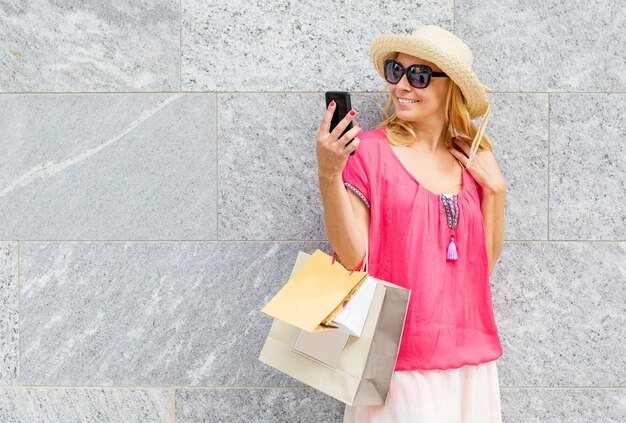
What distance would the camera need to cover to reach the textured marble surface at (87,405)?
12.3ft

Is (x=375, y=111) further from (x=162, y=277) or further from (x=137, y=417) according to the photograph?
(x=137, y=417)

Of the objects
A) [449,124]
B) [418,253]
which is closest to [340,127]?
[418,253]

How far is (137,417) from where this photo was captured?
3760 millimetres

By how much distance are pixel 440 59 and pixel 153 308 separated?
184 centimetres

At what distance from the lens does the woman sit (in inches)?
115

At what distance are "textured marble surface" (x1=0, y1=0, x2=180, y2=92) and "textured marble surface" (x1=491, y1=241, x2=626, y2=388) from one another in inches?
76.1

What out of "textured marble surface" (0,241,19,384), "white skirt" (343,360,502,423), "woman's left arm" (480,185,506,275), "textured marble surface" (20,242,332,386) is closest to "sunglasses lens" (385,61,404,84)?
"woman's left arm" (480,185,506,275)

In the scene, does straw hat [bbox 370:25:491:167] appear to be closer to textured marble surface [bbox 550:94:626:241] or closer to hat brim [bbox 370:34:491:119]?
hat brim [bbox 370:34:491:119]

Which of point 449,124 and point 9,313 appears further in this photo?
point 9,313

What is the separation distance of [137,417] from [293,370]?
1183 mm

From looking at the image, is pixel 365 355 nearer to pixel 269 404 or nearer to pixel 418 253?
pixel 418 253

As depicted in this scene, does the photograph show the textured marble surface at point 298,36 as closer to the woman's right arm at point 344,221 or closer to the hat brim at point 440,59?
the hat brim at point 440,59

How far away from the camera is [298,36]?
3.68 meters

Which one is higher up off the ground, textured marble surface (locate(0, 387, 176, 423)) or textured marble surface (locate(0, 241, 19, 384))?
textured marble surface (locate(0, 241, 19, 384))
